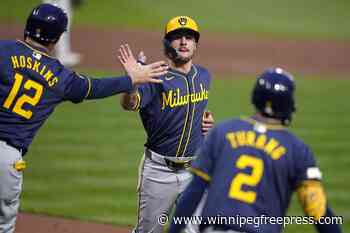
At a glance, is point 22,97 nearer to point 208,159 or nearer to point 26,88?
point 26,88

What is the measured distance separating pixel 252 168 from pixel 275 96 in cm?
42

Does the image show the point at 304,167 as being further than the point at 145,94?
No

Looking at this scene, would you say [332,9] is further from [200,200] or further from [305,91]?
[200,200]

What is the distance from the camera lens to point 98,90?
576 centimetres

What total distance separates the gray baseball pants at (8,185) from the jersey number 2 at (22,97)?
10.3 inches

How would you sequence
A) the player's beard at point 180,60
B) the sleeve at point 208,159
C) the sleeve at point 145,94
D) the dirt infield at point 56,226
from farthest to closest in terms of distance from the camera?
the dirt infield at point 56,226 → the player's beard at point 180,60 → the sleeve at point 145,94 → the sleeve at point 208,159

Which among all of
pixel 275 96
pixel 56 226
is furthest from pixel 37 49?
pixel 56 226

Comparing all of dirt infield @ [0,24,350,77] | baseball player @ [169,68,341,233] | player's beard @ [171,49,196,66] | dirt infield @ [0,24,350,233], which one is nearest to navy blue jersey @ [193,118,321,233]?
baseball player @ [169,68,341,233]

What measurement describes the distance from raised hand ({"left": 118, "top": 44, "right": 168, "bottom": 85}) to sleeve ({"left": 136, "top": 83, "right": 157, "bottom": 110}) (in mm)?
141

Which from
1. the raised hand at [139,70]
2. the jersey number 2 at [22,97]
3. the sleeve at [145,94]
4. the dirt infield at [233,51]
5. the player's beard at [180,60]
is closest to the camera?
the jersey number 2 at [22,97]

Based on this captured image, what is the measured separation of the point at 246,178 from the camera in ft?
13.9

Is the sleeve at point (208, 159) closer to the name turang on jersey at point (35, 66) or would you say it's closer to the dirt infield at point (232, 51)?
the name turang on jersey at point (35, 66)

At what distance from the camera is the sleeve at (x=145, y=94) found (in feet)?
19.5

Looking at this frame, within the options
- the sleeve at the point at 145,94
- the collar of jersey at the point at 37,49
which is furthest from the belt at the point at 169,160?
the collar of jersey at the point at 37,49
